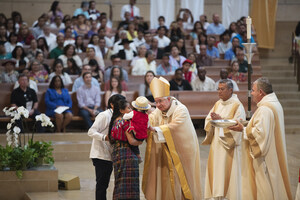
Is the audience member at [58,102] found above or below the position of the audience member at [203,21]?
below

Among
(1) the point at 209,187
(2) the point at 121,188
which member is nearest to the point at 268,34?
(1) the point at 209,187

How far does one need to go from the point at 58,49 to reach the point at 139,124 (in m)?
8.20

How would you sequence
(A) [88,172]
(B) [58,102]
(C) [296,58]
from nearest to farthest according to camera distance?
(A) [88,172], (B) [58,102], (C) [296,58]

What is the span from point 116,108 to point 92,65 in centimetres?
659

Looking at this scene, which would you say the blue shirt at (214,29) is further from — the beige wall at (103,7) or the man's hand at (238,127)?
the man's hand at (238,127)

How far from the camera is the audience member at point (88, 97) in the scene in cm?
1107

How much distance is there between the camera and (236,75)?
1255cm

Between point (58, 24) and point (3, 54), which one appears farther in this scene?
point (58, 24)

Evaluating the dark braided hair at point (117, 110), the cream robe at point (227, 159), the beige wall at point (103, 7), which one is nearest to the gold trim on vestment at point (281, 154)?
the cream robe at point (227, 159)

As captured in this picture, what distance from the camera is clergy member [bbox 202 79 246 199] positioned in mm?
6484

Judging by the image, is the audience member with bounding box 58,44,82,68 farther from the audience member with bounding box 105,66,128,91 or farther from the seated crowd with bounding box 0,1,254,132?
the audience member with bounding box 105,66,128,91

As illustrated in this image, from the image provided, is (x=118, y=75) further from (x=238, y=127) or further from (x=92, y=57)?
(x=238, y=127)

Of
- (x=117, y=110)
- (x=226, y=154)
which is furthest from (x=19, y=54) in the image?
(x=226, y=154)

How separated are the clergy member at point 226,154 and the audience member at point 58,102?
4731 mm
